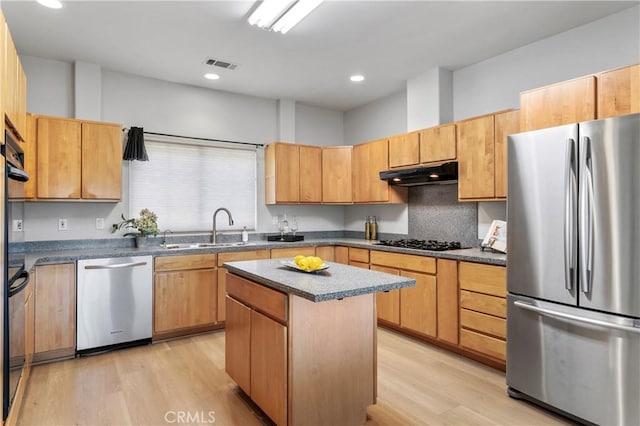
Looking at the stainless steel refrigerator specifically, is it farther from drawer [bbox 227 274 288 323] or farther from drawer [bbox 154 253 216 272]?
drawer [bbox 154 253 216 272]

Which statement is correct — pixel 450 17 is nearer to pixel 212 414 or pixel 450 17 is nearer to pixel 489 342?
pixel 489 342

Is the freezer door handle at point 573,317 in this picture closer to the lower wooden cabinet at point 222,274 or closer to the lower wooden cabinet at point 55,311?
the lower wooden cabinet at point 222,274

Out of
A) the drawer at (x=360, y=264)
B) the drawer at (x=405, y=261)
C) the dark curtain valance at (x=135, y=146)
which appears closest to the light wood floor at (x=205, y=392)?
the drawer at (x=405, y=261)

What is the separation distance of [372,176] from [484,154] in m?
1.50

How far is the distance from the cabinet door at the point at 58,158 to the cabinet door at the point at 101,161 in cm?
6

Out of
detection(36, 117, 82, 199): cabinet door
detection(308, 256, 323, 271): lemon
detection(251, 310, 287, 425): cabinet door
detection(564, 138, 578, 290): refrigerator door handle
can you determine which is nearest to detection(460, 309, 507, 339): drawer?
detection(564, 138, 578, 290): refrigerator door handle

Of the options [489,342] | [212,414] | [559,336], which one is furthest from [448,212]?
[212,414]

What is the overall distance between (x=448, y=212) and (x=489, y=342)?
58.0 inches

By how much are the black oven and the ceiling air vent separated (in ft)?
6.29

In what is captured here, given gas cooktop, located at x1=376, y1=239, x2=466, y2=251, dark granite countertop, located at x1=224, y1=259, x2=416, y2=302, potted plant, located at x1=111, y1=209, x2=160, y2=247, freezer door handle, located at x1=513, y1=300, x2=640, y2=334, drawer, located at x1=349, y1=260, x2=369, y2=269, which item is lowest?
freezer door handle, located at x1=513, y1=300, x2=640, y2=334

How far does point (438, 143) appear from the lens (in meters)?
3.73

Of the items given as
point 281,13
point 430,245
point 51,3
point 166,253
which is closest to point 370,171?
point 430,245

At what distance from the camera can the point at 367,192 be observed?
15.3 ft

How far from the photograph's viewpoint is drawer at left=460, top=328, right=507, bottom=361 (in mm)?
2877
